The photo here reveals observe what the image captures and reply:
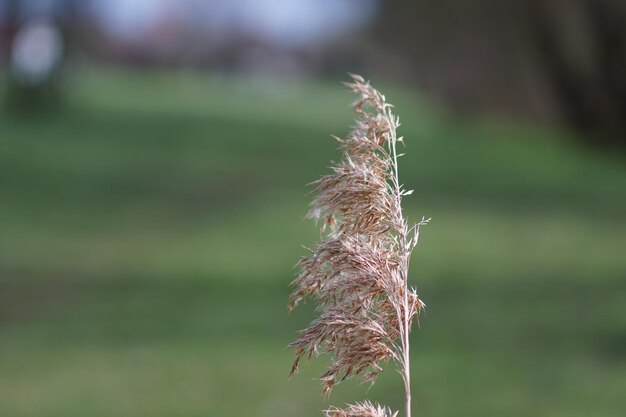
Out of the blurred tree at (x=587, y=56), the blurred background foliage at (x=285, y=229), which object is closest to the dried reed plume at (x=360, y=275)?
the blurred background foliage at (x=285, y=229)

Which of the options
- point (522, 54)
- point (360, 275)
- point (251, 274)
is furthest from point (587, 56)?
→ point (360, 275)

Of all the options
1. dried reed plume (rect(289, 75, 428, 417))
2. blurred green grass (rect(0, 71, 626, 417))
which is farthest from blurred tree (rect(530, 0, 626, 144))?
dried reed plume (rect(289, 75, 428, 417))

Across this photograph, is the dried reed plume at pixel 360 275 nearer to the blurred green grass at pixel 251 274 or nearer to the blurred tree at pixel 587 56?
the blurred green grass at pixel 251 274

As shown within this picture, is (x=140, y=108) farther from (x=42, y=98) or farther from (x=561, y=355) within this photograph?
(x=561, y=355)

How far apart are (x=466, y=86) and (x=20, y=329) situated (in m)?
23.3

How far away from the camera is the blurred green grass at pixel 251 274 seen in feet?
25.4

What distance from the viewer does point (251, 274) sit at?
12.1 m

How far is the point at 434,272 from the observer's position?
1223 centimetres

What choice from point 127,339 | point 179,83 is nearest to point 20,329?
point 127,339

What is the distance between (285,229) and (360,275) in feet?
45.1

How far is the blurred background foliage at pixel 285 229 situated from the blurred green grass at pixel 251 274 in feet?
0.13

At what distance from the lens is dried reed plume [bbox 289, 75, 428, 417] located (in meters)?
1.40

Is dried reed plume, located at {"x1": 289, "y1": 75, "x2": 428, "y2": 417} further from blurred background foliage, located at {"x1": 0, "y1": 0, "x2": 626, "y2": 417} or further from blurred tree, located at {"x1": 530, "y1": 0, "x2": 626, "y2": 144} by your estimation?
blurred tree, located at {"x1": 530, "y1": 0, "x2": 626, "y2": 144}

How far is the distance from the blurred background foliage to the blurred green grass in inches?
1.5
